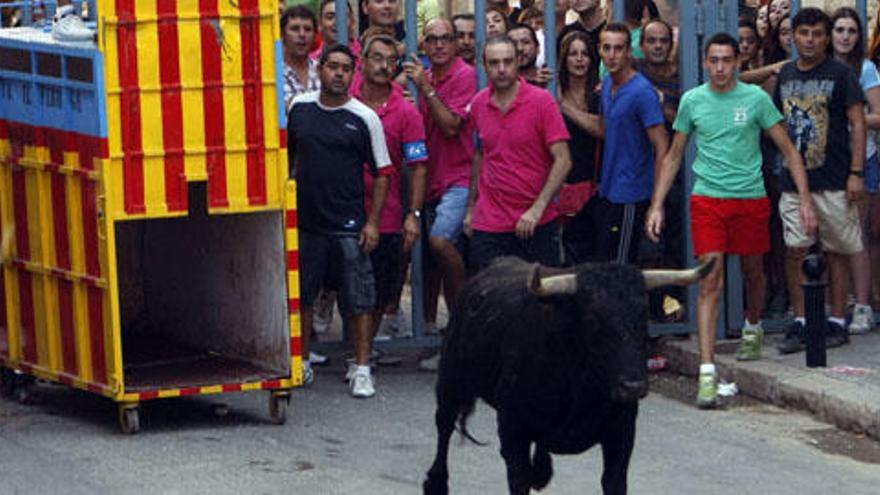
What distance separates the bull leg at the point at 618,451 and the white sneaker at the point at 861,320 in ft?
16.7

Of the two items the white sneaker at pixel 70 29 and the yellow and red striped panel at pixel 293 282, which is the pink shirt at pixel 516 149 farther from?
the white sneaker at pixel 70 29

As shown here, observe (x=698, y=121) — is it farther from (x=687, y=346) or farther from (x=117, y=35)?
(x=117, y=35)

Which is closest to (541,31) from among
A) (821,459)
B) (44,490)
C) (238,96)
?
(238,96)

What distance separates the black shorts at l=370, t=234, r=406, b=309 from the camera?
1350cm

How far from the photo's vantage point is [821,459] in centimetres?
1099

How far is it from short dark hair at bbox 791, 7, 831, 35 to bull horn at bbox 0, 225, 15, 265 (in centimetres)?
472

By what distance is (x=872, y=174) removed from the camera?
14078 mm

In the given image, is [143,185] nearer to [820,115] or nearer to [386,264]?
[386,264]

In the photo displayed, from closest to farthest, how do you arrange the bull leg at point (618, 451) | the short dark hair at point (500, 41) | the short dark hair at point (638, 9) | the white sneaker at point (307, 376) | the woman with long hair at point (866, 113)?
the bull leg at point (618, 451) < the short dark hair at point (500, 41) < the white sneaker at point (307, 376) < the woman with long hair at point (866, 113) < the short dark hair at point (638, 9)

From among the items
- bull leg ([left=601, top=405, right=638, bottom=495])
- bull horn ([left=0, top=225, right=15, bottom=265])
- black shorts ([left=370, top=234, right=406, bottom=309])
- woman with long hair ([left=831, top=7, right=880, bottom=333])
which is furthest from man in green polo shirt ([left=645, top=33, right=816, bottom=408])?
bull horn ([left=0, top=225, right=15, bottom=265])

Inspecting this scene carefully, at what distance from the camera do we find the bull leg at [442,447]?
998 centimetres

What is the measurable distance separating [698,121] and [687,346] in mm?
1643

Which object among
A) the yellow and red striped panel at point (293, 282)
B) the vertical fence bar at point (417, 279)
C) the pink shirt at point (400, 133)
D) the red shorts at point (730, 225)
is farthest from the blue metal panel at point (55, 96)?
the red shorts at point (730, 225)

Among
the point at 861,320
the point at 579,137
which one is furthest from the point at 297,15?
the point at 861,320
